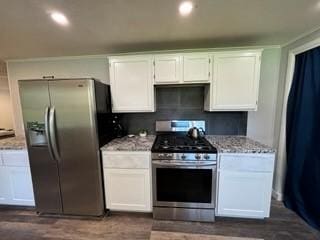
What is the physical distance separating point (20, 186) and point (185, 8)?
306 centimetres

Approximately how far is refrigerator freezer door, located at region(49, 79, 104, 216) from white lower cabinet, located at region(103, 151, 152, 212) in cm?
12

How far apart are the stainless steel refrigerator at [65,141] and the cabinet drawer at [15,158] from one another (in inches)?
8.4

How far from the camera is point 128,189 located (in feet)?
7.00

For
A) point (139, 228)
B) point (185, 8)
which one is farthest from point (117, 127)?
point (185, 8)

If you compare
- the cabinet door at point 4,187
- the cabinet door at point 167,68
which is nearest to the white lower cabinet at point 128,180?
the cabinet door at point 167,68

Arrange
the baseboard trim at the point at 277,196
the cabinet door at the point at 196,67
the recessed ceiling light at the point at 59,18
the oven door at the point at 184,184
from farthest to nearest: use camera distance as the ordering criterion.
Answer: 1. the baseboard trim at the point at 277,196
2. the cabinet door at the point at 196,67
3. the oven door at the point at 184,184
4. the recessed ceiling light at the point at 59,18

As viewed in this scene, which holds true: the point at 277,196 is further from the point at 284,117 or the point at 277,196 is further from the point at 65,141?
the point at 65,141

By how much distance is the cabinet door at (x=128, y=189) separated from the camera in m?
2.09

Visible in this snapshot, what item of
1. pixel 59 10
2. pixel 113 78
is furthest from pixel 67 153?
pixel 59 10

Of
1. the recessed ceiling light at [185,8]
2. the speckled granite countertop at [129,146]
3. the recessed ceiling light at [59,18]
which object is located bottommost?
the speckled granite countertop at [129,146]

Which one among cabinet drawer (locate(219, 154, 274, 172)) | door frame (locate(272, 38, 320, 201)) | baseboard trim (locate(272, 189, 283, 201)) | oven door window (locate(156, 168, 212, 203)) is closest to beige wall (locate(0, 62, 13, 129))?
oven door window (locate(156, 168, 212, 203))

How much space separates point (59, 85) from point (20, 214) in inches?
76.1

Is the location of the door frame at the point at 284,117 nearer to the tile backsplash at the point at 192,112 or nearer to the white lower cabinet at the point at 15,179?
the tile backsplash at the point at 192,112

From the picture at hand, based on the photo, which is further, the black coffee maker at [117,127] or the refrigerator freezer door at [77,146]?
the black coffee maker at [117,127]
